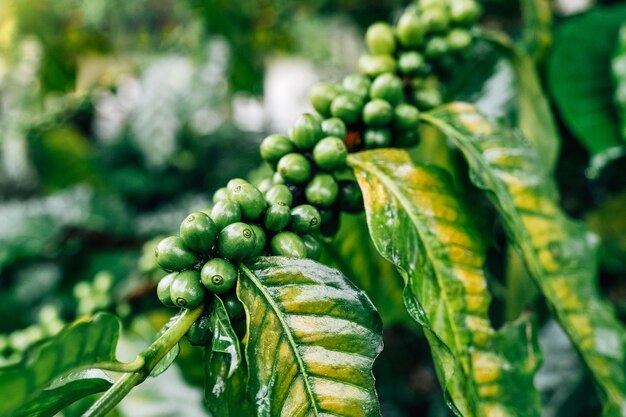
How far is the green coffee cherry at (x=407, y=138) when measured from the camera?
26.7 inches

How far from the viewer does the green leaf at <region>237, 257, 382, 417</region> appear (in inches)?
17.2

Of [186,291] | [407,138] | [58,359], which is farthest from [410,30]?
[58,359]

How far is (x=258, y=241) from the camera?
48 cm

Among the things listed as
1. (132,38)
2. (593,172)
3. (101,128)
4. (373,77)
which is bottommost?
(593,172)

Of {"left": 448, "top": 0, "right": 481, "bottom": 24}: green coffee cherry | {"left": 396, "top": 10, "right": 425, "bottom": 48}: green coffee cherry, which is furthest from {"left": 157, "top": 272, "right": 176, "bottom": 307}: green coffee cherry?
{"left": 448, "top": 0, "right": 481, "bottom": 24}: green coffee cherry

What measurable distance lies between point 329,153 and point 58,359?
32cm

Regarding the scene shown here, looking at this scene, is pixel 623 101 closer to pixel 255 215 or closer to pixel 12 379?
pixel 255 215

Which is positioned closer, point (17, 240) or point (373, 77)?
point (373, 77)

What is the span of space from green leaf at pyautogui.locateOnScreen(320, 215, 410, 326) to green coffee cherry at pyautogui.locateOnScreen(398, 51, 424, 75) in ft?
0.71

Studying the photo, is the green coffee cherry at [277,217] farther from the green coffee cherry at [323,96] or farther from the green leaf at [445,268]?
the green coffee cherry at [323,96]

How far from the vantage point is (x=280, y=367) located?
1.46 ft

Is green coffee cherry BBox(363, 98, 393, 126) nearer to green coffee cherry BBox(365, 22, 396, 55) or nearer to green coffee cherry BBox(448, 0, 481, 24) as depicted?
green coffee cherry BBox(365, 22, 396, 55)

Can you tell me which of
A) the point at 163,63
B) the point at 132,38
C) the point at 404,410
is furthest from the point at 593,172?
the point at 132,38

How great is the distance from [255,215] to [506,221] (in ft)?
0.96
